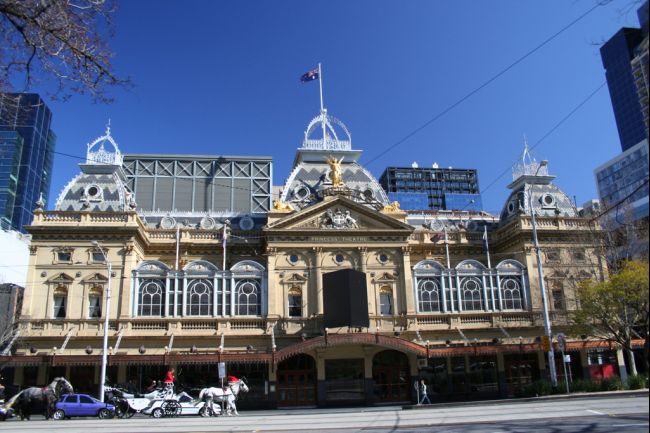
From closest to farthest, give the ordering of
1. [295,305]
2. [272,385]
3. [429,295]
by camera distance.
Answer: [272,385] → [295,305] → [429,295]

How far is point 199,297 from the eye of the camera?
43656mm

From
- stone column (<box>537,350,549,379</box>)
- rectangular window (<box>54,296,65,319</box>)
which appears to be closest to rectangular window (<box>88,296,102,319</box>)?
rectangular window (<box>54,296,65,319</box>)

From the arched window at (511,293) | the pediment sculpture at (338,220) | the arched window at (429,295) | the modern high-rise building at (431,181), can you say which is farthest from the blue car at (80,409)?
the modern high-rise building at (431,181)

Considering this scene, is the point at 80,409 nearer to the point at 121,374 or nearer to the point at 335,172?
the point at 121,374

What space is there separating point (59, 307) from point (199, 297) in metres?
10.2

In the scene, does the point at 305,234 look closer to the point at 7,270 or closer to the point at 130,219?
the point at 130,219

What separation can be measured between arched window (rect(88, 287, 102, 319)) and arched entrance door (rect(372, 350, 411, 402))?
2117 cm

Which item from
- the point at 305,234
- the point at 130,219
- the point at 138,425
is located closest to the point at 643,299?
the point at 305,234

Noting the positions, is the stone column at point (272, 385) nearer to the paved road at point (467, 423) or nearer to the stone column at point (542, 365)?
the paved road at point (467, 423)

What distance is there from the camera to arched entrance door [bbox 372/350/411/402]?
43438mm

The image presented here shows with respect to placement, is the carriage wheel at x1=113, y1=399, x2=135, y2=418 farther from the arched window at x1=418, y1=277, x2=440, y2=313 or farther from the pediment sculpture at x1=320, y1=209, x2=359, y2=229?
the arched window at x1=418, y1=277, x2=440, y2=313

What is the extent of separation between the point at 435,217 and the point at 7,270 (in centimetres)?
4595

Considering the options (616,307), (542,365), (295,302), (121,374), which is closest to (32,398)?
(121,374)

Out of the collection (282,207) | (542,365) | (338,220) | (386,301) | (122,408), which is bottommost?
(122,408)
